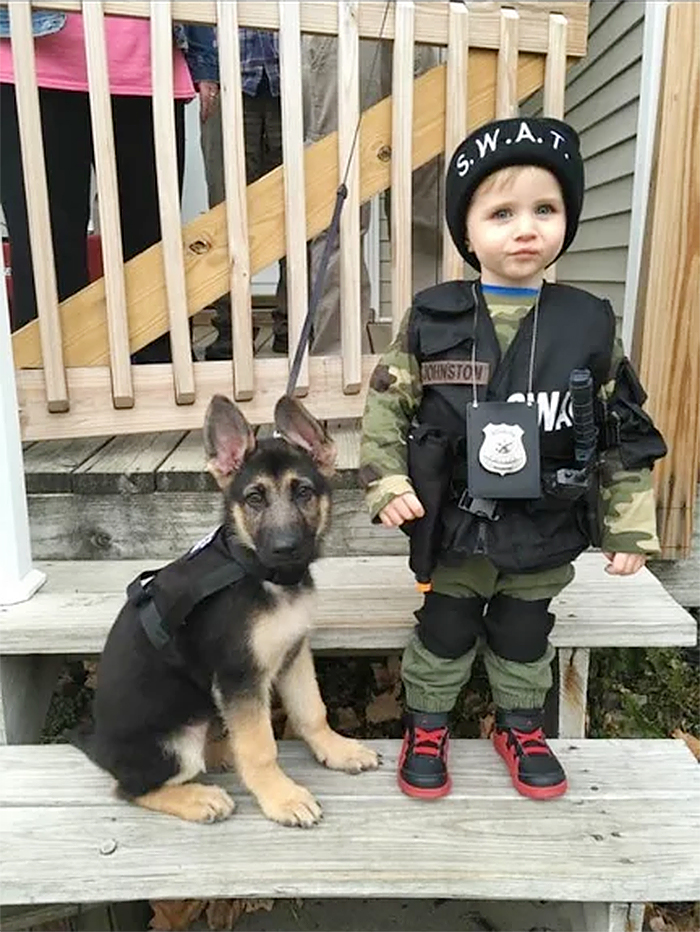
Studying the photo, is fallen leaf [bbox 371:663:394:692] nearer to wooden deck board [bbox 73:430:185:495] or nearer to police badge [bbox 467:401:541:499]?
wooden deck board [bbox 73:430:185:495]

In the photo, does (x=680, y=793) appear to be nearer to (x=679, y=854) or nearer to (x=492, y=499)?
(x=679, y=854)

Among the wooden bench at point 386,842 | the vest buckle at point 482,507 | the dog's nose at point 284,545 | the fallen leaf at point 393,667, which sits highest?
the vest buckle at point 482,507

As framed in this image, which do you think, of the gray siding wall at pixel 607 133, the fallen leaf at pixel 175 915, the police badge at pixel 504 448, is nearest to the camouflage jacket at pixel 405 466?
the police badge at pixel 504 448

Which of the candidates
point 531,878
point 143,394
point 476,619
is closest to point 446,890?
point 531,878

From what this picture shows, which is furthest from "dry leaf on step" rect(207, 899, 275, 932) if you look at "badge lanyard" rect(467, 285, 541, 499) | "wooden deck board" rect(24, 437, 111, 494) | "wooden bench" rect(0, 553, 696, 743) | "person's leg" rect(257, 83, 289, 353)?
"person's leg" rect(257, 83, 289, 353)

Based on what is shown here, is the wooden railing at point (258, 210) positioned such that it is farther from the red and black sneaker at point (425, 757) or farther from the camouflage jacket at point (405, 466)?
the red and black sneaker at point (425, 757)

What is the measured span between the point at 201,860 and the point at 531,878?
2.57 feet

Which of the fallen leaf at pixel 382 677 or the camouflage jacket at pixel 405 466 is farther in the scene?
the fallen leaf at pixel 382 677

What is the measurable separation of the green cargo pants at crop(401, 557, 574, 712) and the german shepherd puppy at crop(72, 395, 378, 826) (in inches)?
14.7

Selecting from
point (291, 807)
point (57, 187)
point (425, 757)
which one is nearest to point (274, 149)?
point (57, 187)

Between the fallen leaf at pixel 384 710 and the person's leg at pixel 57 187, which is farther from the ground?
the person's leg at pixel 57 187

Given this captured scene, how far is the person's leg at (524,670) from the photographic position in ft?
7.41

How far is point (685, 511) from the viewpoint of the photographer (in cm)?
312

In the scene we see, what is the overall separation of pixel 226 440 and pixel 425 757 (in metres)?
1.01
